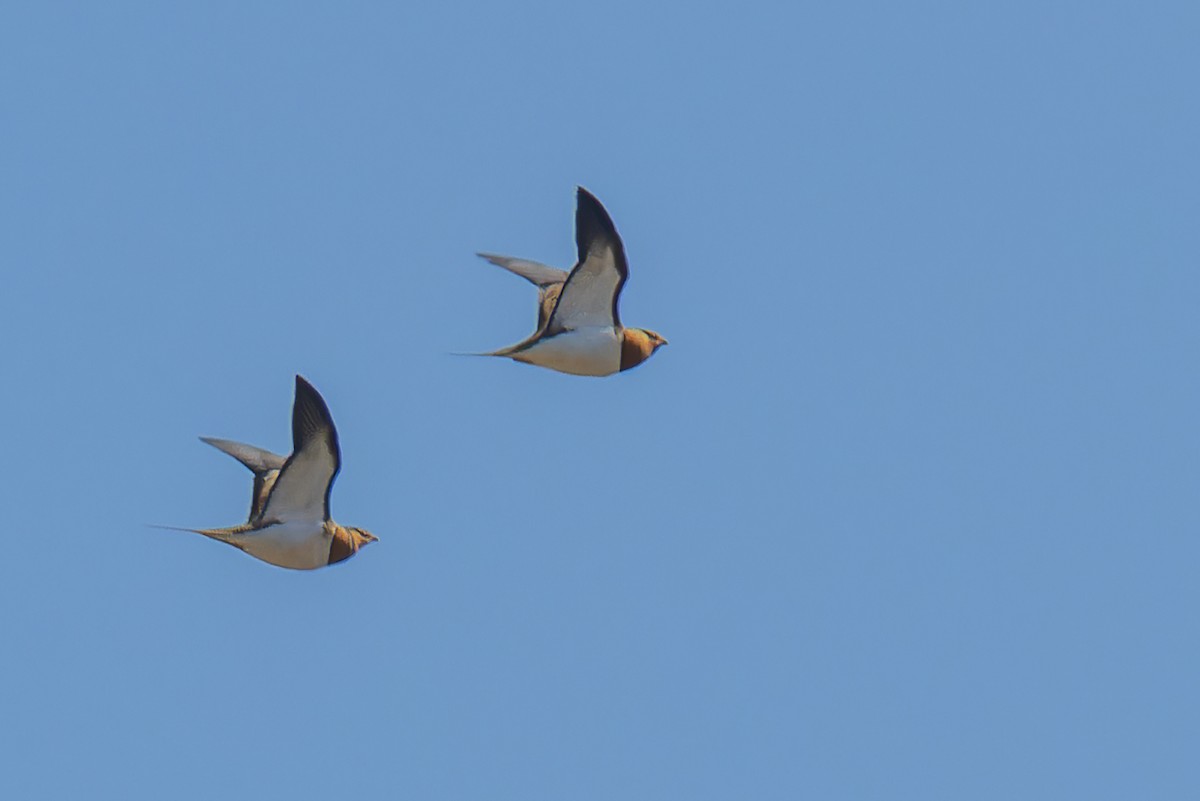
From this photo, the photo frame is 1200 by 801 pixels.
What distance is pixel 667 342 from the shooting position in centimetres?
3444

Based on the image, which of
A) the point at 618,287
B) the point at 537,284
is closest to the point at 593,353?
the point at 618,287

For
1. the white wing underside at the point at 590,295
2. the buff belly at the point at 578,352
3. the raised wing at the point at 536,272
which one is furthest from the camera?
the raised wing at the point at 536,272

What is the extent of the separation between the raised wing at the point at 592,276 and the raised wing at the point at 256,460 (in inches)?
151

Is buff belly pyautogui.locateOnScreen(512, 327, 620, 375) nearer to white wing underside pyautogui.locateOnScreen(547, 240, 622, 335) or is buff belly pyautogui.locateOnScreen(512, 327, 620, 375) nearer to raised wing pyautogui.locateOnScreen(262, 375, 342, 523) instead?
white wing underside pyautogui.locateOnScreen(547, 240, 622, 335)

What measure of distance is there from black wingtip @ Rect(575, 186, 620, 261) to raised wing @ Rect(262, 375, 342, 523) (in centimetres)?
355

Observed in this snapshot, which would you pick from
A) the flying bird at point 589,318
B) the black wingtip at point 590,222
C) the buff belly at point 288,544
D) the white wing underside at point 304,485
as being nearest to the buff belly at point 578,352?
the flying bird at point 589,318

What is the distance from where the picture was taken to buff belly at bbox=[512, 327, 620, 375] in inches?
1275

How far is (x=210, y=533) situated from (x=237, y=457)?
117 inches

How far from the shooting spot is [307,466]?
30938mm

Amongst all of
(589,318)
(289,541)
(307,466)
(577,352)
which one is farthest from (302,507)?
(589,318)

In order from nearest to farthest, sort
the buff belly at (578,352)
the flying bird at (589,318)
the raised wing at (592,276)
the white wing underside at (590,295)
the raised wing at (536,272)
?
the raised wing at (592,276) → the flying bird at (589,318) → the white wing underside at (590,295) → the buff belly at (578,352) → the raised wing at (536,272)

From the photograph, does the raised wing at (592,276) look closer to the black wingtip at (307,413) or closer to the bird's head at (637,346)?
the bird's head at (637,346)

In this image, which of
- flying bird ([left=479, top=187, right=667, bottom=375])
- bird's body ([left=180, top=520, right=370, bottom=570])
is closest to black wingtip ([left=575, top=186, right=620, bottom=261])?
flying bird ([left=479, top=187, right=667, bottom=375])

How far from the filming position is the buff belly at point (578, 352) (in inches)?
1275
